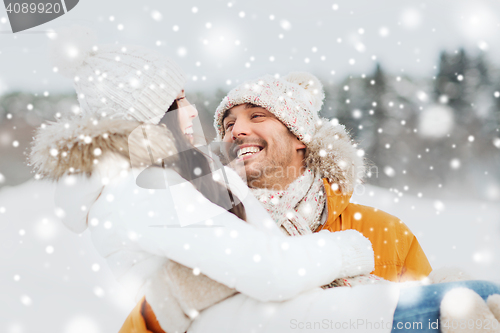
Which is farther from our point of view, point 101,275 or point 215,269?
point 101,275

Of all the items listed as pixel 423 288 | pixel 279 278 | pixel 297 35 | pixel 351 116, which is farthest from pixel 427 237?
pixel 279 278

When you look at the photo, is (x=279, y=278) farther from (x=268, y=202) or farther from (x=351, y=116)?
(x=351, y=116)

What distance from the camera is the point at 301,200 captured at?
1314 millimetres

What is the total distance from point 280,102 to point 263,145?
0.22 metres

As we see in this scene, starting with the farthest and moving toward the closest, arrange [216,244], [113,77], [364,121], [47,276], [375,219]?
[364,121], [375,219], [47,276], [113,77], [216,244]

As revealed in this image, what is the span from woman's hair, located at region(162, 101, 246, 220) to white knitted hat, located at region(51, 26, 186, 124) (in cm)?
6

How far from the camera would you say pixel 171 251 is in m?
0.64

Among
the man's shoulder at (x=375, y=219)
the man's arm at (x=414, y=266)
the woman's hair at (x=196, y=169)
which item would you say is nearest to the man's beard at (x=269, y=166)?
the man's shoulder at (x=375, y=219)

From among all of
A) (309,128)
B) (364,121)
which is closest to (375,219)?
(309,128)

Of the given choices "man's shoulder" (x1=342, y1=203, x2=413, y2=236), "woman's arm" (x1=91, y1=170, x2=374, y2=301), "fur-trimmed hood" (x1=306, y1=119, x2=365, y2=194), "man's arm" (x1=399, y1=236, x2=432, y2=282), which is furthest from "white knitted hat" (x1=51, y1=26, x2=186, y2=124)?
"man's arm" (x1=399, y1=236, x2=432, y2=282)

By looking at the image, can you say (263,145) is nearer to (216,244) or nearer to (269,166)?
(269,166)

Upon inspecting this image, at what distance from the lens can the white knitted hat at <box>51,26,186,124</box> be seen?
788mm

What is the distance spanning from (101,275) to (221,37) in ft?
5.06

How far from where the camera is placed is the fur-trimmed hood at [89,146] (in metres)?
0.70
